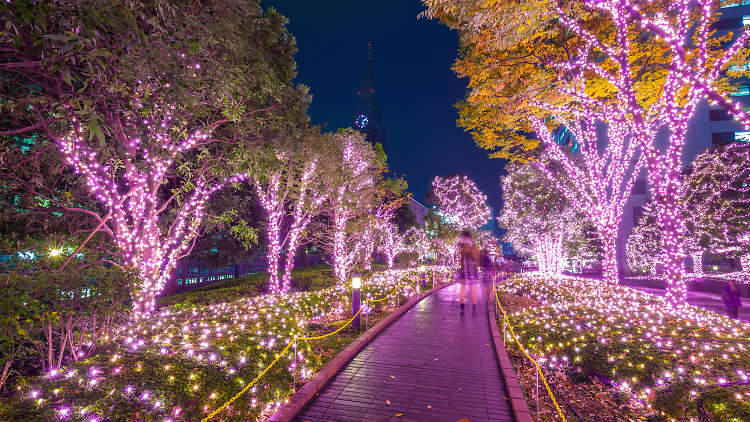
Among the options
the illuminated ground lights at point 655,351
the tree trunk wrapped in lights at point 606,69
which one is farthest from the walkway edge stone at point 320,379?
the tree trunk wrapped in lights at point 606,69

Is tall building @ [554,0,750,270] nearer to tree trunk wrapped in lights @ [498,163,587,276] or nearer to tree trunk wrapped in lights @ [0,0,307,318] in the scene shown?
tree trunk wrapped in lights @ [498,163,587,276]

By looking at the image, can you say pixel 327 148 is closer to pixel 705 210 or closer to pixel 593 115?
pixel 593 115

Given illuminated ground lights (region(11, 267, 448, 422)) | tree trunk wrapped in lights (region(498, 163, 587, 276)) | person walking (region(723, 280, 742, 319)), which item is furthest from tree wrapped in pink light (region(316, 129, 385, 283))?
person walking (region(723, 280, 742, 319))

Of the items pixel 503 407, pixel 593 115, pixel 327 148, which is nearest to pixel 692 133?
pixel 593 115

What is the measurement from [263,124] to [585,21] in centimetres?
1059

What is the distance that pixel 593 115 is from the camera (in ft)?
36.0

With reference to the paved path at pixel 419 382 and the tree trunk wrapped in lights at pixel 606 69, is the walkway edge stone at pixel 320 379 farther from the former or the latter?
the tree trunk wrapped in lights at pixel 606 69

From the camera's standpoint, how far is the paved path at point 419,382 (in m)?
3.91

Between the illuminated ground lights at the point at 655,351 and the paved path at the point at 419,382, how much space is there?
1.43 meters

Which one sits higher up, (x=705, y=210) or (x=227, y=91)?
(x=227, y=91)

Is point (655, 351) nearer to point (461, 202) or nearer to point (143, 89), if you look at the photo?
point (143, 89)

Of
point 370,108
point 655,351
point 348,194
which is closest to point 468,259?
point 655,351

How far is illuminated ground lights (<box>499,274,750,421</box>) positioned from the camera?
372 cm

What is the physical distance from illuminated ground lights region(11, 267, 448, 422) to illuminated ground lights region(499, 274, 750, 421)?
4.60 m
